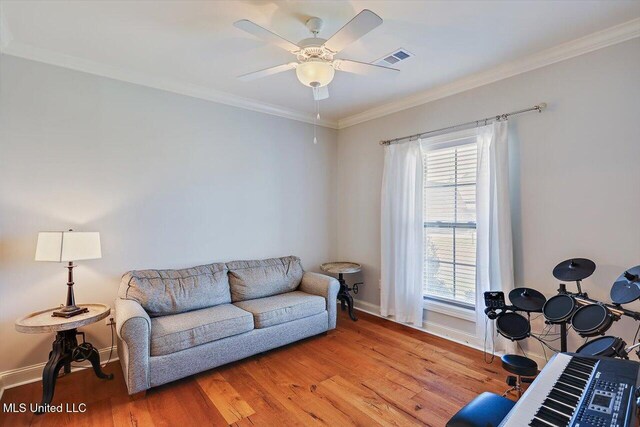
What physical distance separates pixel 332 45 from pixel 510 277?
2496mm

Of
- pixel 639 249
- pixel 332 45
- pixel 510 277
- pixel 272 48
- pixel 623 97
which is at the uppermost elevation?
pixel 272 48

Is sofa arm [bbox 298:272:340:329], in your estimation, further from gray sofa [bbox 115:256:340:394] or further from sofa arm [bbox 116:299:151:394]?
sofa arm [bbox 116:299:151:394]

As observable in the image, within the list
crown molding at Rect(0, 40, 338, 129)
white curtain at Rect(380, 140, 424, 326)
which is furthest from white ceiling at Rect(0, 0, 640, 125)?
white curtain at Rect(380, 140, 424, 326)

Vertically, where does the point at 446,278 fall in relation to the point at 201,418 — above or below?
above

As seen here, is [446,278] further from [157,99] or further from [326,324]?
[157,99]

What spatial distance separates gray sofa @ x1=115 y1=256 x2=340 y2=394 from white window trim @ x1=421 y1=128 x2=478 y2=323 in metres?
1.13

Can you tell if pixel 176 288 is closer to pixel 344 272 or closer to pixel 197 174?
pixel 197 174

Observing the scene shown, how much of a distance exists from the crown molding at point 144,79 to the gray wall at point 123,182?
0.20 ft

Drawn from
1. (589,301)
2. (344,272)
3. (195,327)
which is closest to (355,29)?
(589,301)

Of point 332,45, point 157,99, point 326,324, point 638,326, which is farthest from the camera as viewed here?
point 326,324

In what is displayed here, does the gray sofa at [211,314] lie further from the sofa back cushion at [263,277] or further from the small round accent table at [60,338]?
the small round accent table at [60,338]

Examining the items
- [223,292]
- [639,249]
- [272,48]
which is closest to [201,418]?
[223,292]

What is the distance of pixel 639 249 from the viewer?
2.31 m

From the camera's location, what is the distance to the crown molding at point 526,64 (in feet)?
7.76
